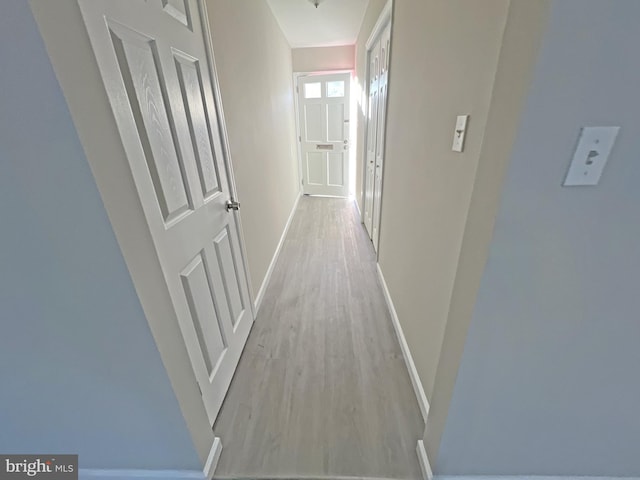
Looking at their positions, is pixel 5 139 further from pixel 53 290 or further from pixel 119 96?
pixel 53 290

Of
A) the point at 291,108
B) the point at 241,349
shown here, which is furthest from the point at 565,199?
the point at 291,108

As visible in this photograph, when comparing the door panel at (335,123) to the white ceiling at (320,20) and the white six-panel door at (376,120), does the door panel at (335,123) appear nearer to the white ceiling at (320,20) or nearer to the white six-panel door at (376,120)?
the white ceiling at (320,20)

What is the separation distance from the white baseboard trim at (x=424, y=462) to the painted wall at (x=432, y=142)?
0.21m

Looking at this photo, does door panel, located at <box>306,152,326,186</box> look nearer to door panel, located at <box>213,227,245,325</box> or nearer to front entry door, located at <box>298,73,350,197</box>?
front entry door, located at <box>298,73,350,197</box>

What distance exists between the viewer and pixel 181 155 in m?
1.04

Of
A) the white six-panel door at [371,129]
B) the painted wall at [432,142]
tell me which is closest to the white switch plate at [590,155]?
the painted wall at [432,142]

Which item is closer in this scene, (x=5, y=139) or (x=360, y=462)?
(x=5, y=139)

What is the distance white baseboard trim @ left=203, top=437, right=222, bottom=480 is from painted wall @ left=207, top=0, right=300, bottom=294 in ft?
3.37

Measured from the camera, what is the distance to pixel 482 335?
29.3 inches

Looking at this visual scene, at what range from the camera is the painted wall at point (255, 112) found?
1.62 meters

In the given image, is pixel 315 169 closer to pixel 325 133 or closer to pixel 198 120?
pixel 325 133

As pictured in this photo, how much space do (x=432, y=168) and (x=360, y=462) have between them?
1288 millimetres

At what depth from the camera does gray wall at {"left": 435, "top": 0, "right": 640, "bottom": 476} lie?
486 millimetres

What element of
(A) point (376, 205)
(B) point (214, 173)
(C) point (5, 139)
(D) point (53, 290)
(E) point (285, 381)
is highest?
(C) point (5, 139)
